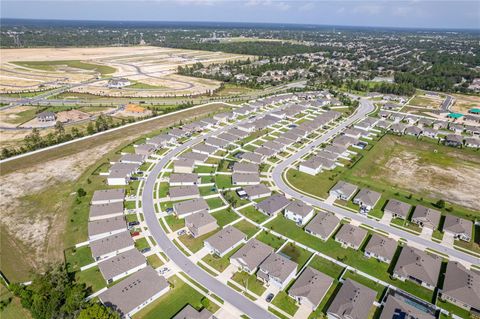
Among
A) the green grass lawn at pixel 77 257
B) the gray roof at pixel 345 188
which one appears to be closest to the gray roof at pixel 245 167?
the gray roof at pixel 345 188

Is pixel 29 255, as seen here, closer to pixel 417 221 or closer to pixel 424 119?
pixel 417 221

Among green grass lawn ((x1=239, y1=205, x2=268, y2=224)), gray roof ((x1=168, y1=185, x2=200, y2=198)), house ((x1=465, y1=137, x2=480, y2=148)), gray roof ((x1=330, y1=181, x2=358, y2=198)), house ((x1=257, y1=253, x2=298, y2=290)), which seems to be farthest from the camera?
house ((x1=465, y1=137, x2=480, y2=148))

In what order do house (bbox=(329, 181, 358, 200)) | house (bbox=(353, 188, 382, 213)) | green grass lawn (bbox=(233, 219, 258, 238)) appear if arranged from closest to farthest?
1. green grass lawn (bbox=(233, 219, 258, 238))
2. house (bbox=(353, 188, 382, 213))
3. house (bbox=(329, 181, 358, 200))

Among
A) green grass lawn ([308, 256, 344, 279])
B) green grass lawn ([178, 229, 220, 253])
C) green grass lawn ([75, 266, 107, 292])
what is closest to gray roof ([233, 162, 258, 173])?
green grass lawn ([178, 229, 220, 253])

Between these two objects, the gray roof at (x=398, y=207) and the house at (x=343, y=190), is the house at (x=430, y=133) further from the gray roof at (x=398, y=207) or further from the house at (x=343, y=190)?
the gray roof at (x=398, y=207)

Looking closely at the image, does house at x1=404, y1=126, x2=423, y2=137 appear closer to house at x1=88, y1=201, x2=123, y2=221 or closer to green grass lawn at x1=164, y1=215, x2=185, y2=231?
green grass lawn at x1=164, y1=215, x2=185, y2=231

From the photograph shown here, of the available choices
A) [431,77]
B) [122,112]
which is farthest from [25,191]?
[431,77]
